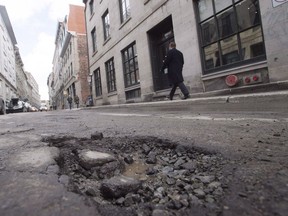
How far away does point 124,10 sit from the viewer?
11.2m

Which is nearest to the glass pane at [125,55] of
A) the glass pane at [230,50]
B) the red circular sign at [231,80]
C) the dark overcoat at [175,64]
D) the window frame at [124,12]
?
the window frame at [124,12]

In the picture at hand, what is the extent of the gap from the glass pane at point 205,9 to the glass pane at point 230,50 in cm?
103

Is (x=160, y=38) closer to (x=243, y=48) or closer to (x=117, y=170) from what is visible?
(x=243, y=48)

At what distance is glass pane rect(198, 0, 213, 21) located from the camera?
6.39 meters

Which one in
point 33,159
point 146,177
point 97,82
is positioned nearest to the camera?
point 146,177

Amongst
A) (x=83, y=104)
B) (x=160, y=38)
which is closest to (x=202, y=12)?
Result: (x=160, y=38)

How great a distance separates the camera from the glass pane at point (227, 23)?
228 inches

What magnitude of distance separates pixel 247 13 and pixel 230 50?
3.14 ft

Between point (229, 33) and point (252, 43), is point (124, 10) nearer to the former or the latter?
point (229, 33)

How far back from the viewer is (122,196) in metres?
0.97

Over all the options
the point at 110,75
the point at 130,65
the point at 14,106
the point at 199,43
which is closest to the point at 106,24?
the point at 110,75

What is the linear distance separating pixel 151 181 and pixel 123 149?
67 cm

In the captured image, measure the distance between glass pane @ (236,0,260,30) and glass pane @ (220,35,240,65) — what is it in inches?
15.2

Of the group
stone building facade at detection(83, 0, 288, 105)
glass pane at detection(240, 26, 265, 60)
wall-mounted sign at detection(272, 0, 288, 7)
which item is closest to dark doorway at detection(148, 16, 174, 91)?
stone building facade at detection(83, 0, 288, 105)
